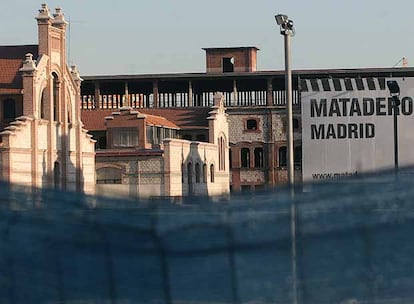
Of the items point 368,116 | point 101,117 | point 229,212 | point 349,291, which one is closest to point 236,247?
point 229,212

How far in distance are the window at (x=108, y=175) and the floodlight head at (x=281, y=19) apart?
34132mm

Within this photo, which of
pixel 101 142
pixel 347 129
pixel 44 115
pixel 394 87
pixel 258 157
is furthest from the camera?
pixel 258 157

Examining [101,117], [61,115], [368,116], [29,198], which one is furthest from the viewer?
[101,117]

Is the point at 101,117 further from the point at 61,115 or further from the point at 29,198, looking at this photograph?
the point at 29,198

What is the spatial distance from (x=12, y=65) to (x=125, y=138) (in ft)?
26.6

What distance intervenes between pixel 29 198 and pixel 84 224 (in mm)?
1066

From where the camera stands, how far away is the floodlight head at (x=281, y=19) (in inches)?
1282

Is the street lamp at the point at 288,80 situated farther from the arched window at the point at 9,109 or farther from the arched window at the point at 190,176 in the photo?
the arched window at the point at 190,176

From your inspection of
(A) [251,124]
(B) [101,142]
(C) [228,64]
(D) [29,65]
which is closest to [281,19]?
(D) [29,65]

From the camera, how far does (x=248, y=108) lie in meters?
83.6

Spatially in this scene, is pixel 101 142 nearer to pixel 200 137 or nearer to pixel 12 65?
pixel 200 137

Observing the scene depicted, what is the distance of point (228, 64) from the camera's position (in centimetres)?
8981

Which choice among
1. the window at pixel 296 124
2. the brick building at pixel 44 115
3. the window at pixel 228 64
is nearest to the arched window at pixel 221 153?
the window at pixel 296 124

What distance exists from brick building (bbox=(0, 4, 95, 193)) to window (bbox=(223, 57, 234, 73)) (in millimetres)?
22948
